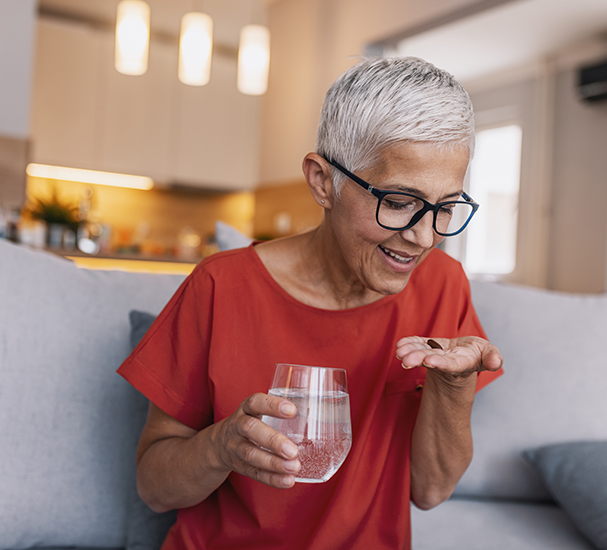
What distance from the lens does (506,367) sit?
142 centimetres

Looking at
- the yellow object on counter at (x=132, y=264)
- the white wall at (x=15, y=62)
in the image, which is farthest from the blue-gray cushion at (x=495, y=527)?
the white wall at (x=15, y=62)

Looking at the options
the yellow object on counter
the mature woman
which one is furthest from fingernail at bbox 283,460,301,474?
the yellow object on counter

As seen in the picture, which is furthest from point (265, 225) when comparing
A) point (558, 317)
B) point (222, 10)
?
point (558, 317)

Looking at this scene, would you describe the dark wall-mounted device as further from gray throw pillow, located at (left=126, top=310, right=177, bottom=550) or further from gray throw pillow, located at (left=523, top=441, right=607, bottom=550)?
gray throw pillow, located at (left=126, top=310, right=177, bottom=550)

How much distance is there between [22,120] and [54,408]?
2.94 metres

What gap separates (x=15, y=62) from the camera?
11.6ft

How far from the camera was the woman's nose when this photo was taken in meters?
0.88

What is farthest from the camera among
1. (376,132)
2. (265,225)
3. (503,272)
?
(265,225)

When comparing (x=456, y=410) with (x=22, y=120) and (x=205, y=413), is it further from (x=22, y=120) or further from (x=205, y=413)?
(x=22, y=120)

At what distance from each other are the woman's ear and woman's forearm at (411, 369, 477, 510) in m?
0.32

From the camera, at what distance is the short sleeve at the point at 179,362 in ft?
3.23

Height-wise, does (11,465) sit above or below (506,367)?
below

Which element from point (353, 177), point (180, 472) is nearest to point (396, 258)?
point (353, 177)

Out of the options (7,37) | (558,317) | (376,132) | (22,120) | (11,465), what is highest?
(7,37)
